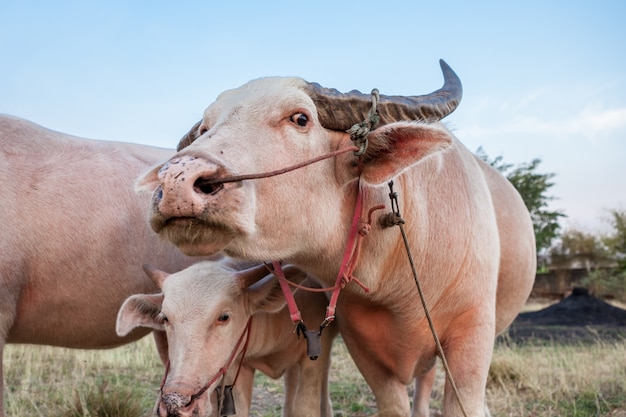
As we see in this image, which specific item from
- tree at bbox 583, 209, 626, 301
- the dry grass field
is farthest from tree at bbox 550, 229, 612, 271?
the dry grass field

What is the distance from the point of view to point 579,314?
18469mm

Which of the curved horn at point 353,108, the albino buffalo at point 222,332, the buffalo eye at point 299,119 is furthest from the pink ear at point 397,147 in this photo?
the albino buffalo at point 222,332

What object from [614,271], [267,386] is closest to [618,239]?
[614,271]

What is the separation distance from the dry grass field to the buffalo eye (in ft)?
11.8

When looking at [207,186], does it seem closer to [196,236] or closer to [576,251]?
[196,236]

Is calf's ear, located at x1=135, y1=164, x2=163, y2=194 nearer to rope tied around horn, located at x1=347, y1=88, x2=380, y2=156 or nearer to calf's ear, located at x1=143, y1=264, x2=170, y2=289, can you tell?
rope tied around horn, located at x1=347, y1=88, x2=380, y2=156

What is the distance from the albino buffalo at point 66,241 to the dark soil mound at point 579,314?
613 inches

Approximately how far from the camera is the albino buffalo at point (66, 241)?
13.1ft

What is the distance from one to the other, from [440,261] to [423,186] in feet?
1.42

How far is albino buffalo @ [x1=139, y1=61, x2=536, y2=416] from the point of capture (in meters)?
2.37

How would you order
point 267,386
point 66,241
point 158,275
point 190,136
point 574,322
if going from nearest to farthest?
point 190,136
point 158,275
point 66,241
point 267,386
point 574,322

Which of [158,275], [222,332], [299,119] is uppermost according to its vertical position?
[299,119]

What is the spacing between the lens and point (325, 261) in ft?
9.75

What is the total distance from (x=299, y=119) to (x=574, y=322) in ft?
56.0
